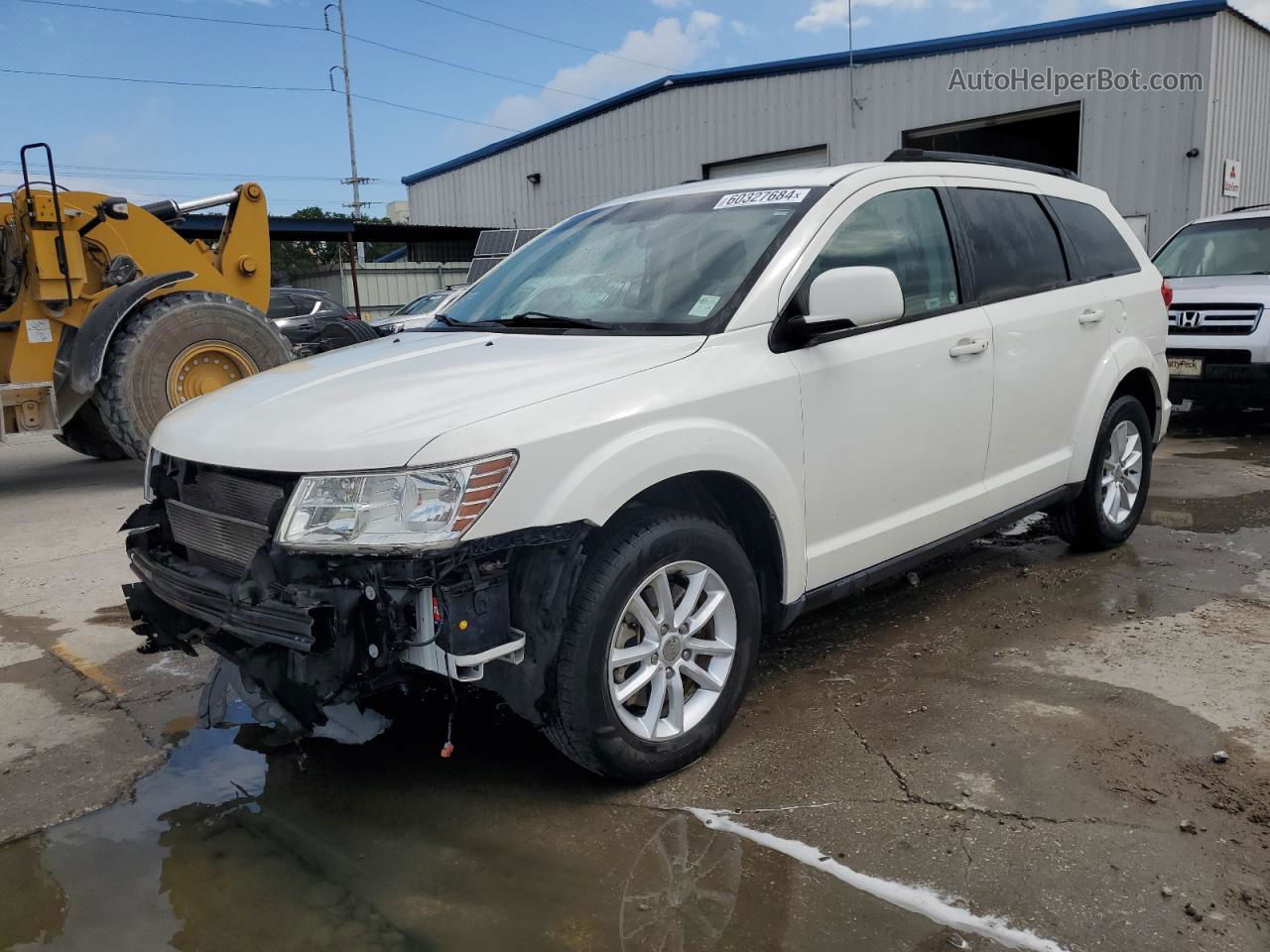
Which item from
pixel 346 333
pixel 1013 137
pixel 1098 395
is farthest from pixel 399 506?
pixel 1013 137

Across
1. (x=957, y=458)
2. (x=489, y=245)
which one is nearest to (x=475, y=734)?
(x=957, y=458)

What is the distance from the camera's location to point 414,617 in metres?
2.62

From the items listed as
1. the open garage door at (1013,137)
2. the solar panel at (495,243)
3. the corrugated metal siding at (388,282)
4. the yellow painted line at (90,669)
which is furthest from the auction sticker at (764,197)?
the corrugated metal siding at (388,282)

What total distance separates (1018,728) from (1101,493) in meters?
2.19

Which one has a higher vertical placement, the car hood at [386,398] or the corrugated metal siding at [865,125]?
the corrugated metal siding at [865,125]

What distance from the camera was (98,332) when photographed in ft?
24.0

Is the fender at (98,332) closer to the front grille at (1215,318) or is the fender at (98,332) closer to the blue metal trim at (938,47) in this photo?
the front grille at (1215,318)

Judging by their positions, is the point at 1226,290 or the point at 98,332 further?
the point at 1226,290

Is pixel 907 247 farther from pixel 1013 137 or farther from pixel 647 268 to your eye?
pixel 1013 137

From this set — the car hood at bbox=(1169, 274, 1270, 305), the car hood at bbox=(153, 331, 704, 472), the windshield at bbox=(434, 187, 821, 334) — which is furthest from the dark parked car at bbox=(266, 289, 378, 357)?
the car hood at bbox=(153, 331, 704, 472)

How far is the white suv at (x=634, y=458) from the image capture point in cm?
262

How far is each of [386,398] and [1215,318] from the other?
8.40 meters

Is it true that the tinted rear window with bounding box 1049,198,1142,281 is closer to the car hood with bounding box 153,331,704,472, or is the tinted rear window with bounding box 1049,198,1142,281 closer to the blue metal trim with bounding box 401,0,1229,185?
the car hood with bounding box 153,331,704,472

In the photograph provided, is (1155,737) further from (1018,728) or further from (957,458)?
(957,458)
